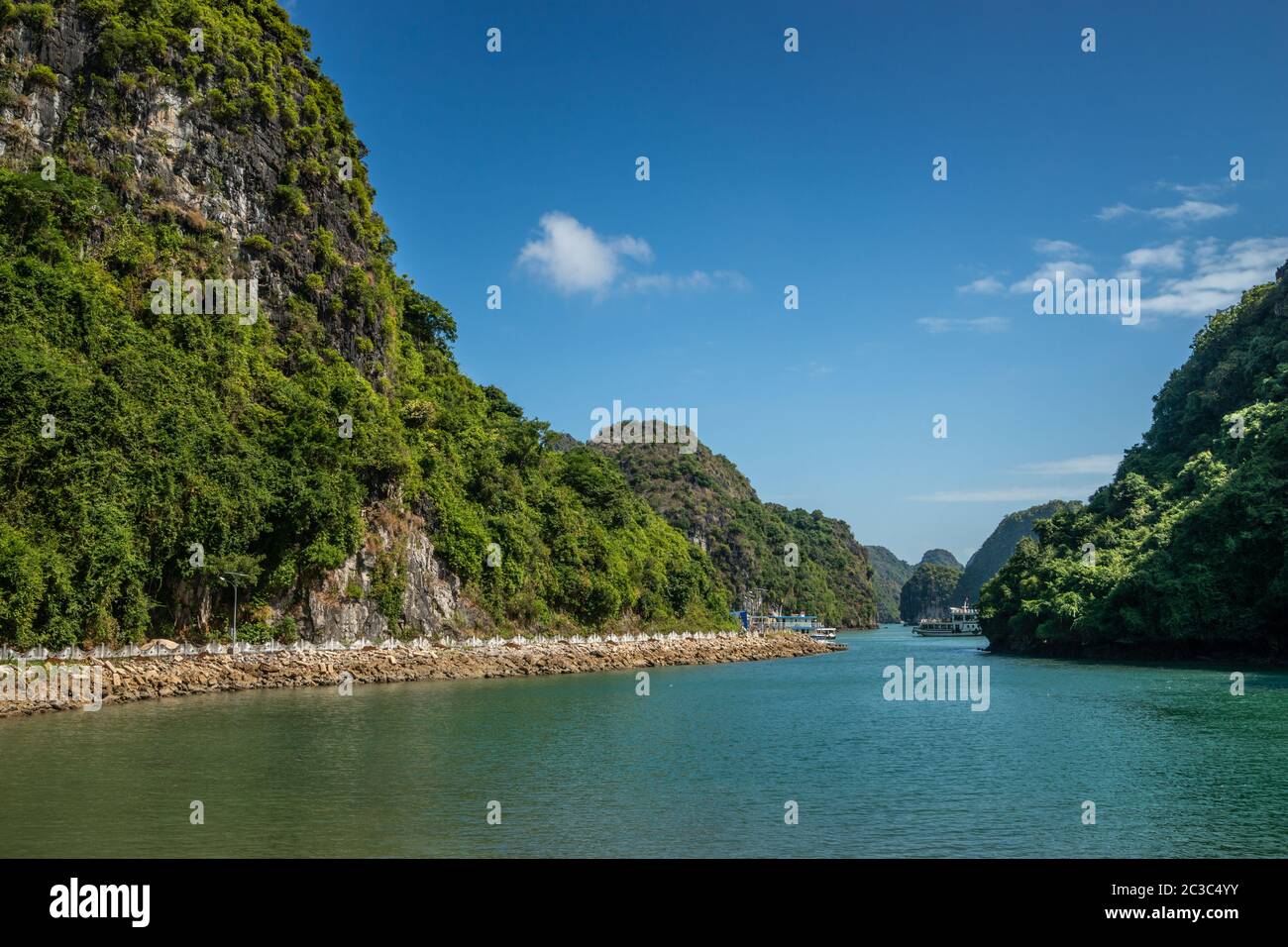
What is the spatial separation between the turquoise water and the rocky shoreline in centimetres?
176

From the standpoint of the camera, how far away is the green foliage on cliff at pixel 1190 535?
185ft

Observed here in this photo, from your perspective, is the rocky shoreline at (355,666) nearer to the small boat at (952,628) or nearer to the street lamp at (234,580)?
the street lamp at (234,580)

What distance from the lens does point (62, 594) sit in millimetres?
35094

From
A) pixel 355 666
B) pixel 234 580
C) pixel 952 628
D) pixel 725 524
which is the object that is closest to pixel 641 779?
pixel 234 580

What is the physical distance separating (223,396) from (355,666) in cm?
1613

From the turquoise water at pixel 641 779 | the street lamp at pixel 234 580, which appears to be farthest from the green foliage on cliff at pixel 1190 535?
the street lamp at pixel 234 580

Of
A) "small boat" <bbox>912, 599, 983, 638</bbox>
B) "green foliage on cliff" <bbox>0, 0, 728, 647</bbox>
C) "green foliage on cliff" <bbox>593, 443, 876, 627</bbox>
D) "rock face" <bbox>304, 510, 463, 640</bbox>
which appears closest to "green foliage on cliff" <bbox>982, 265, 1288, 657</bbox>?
"green foliage on cliff" <bbox>0, 0, 728, 647</bbox>

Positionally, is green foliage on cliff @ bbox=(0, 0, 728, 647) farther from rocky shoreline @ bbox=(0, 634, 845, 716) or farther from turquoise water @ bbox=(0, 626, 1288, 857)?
turquoise water @ bbox=(0, 626, 1288, 857)

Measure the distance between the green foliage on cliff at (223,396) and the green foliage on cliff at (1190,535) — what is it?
38699 millimetres
